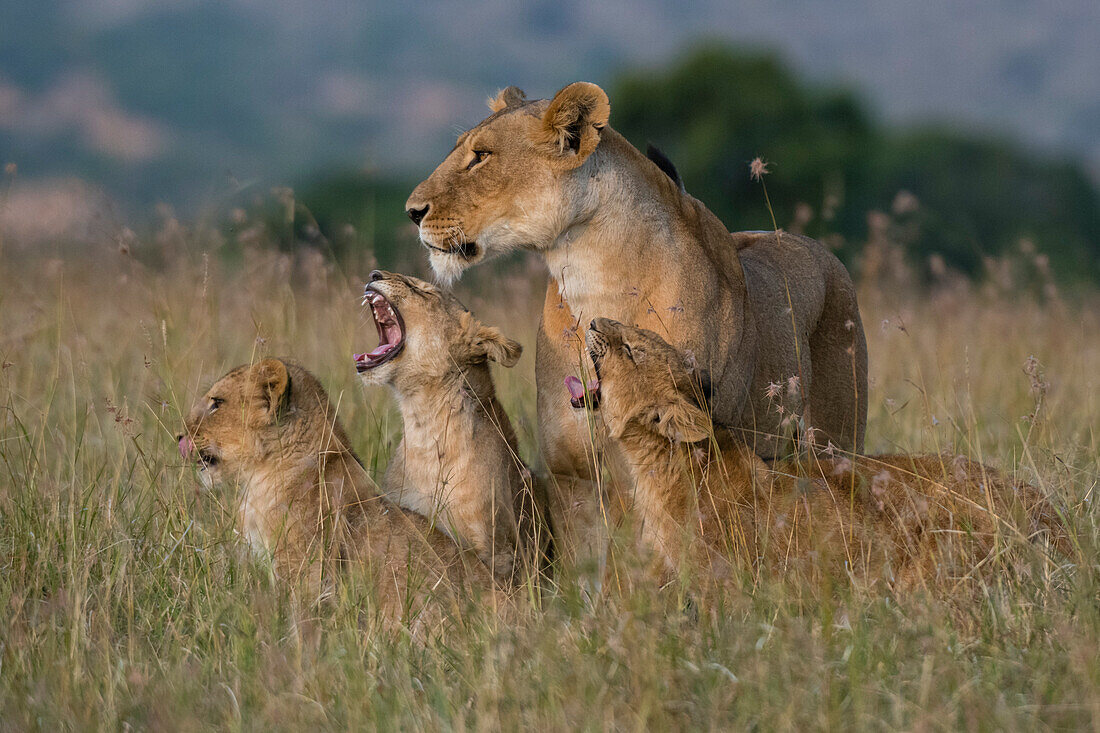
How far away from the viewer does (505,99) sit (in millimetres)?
5496

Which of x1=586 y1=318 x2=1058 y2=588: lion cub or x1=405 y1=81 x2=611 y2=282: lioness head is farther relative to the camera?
x1=405 y1=81 x2=611 y2=282: lioness head

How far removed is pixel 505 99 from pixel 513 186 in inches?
30.3

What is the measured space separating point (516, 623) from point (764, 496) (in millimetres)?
1039

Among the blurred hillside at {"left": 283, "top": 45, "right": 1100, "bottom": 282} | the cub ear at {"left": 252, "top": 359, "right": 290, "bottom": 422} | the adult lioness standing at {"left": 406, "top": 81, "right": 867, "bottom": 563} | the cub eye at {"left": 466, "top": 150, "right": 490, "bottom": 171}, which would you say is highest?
the cub eye at {"left": 466, "top": 150, "right": 490, "bottom": 171}

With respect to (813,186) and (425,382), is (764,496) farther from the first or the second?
(813,186)

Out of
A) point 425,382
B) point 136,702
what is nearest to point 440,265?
point 425,382

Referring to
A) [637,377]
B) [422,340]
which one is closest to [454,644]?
[637,377]

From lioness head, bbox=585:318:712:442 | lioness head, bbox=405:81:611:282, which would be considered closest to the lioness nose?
lioness head, bbox=405:81:611:282

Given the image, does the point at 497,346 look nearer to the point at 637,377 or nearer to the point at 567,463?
the point at 567,463

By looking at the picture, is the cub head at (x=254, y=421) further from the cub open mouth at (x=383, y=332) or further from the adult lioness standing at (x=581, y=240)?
the adult lioness standing at (x=581, y=240)

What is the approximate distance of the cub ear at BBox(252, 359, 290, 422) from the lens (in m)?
4.91

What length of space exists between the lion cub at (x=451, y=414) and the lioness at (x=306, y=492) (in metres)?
0.23

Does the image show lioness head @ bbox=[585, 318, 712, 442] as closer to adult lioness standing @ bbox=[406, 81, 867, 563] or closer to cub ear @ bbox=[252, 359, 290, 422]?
adult lioness standing @ bbox=[406, 81, 867, 563]

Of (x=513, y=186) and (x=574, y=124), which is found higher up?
(x=574, y=124)
